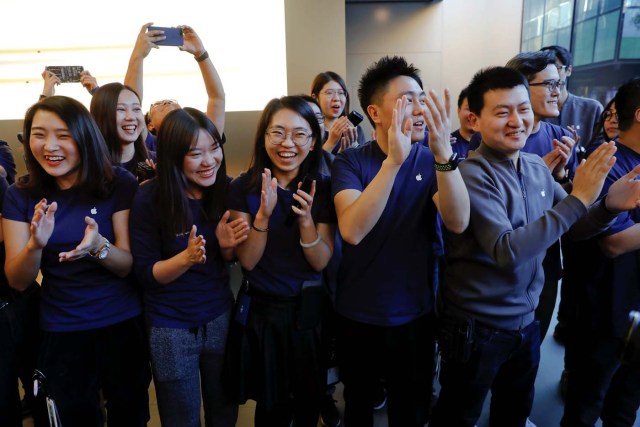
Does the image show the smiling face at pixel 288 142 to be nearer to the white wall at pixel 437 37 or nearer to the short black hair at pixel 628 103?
the short black hair at pixel 628 103

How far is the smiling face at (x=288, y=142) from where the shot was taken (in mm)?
1529

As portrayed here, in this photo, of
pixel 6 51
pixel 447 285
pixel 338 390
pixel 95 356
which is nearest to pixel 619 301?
pixel 447 285

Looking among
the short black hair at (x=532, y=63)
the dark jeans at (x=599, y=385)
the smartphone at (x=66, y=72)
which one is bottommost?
the dark jeans at (x=599, y=385)

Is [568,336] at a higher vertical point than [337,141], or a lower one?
lower

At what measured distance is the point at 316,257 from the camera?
1507mm

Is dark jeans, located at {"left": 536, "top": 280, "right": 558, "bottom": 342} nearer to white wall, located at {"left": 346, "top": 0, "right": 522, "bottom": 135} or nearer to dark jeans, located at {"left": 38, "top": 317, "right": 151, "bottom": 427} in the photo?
dark jeans, located at {"left": 38, "top": 317, "right": 151, "bottom": 427}

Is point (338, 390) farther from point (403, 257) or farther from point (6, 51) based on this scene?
point (6, 51)

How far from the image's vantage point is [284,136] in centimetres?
153

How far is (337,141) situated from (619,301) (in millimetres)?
1549

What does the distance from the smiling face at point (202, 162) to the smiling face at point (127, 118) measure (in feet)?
2.39

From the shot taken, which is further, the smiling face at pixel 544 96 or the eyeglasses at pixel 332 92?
the eyeglasses at pixel 332 92

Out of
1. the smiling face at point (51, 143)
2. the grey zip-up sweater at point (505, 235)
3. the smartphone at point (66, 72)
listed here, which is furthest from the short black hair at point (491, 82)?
the smartphone at point (66, 72)

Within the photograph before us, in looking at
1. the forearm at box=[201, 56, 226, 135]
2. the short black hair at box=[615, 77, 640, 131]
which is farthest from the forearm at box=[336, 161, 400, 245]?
the forearm at box=[201, 56, 226, 135]

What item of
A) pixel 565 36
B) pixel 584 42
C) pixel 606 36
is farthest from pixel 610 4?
pixel 565 36
